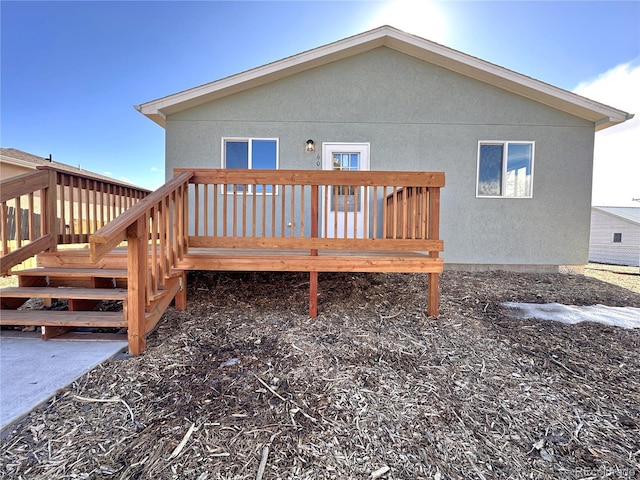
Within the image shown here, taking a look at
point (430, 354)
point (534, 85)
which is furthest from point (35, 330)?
point (534, 85)

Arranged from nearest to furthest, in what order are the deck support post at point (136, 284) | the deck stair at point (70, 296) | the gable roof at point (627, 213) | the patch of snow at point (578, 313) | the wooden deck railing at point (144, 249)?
the wooden deck railing at point (144, 249) → the deck support post at point (136, 284) → the deck stair at point (70, 296) → the patch of snow at point (578, 313) → the gable roof at point (627, 213)

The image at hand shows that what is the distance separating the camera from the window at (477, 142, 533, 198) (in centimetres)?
→ 597

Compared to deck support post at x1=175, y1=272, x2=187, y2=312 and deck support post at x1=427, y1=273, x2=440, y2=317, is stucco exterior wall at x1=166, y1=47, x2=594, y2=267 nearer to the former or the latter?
deck support post at x1=427, y1=273, x2=440, y2=317

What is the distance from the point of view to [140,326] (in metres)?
2.42

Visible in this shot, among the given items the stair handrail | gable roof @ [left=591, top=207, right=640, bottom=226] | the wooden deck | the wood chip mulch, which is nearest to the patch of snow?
the wood chip mulch

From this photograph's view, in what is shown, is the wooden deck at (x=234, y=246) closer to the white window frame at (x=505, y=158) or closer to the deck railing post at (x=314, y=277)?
the deck railing post at (x=314, y=277)

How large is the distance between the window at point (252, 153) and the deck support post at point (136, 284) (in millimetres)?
3718

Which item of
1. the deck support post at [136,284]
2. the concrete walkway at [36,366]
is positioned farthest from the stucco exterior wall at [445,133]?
the concrete walkway at [36,366]

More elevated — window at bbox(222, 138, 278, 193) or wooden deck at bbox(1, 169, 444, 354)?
window at bbox(222, 138, 278, 193)

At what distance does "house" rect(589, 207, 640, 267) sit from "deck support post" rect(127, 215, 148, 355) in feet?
60.9

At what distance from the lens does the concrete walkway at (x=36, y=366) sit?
172cm

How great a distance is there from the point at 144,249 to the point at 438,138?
5827mm

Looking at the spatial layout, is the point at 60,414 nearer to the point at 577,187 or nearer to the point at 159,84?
the point at 577,187

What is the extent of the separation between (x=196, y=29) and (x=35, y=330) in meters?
7.66
